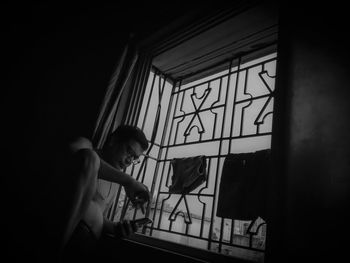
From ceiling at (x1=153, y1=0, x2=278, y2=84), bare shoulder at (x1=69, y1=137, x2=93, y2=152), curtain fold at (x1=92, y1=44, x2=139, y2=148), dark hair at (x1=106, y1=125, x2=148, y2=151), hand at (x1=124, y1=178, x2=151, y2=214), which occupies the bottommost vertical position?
hand at (x1=124, y1=178, x2=151, y2=214)

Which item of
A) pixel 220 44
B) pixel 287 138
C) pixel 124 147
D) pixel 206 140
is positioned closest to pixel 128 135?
pixel 124 147

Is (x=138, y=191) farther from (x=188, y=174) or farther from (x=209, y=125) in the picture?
(x=209, y=125)

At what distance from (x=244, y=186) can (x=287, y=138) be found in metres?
0.60

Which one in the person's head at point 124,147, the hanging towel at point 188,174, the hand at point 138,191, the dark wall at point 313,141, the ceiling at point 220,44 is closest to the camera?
the dark wall at point 313,141

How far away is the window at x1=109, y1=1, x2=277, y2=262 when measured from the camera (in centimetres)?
151

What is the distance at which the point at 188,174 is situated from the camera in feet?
5.58

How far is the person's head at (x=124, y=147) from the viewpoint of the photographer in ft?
4.69

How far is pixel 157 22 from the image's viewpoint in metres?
1.86

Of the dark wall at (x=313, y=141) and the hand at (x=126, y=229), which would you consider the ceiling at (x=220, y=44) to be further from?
the hand at (x=126, y=229)

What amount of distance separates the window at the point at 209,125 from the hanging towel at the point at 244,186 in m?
0.08

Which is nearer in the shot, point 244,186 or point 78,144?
point 78,144

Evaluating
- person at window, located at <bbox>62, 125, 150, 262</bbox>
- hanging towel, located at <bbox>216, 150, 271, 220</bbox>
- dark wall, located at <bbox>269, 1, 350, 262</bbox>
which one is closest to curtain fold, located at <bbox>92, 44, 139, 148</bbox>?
person at window, located at <bbox>62, 125, 150, 262</bbox>

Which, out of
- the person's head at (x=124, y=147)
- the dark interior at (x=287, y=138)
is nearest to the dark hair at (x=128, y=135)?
the person's head at (x=124, y=147)

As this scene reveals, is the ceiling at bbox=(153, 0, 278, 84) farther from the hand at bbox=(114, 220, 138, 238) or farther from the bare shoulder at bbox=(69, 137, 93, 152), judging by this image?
the hand at bbox=(114, 220, 138, 238)
